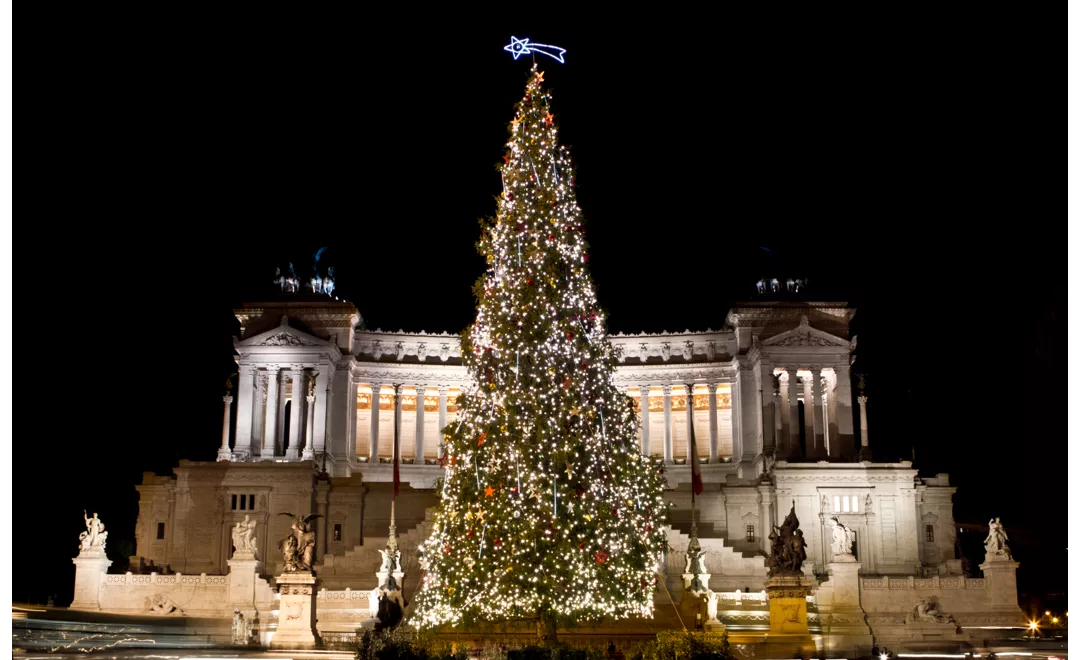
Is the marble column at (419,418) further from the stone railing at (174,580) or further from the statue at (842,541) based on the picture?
the statue at (842,541)

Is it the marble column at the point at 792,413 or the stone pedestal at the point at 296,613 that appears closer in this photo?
the stone pedestal at the point at 296,613

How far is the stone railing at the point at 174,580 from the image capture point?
55544 mm

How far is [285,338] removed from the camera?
8350cm

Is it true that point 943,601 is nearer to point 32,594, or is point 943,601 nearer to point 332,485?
point 332,485

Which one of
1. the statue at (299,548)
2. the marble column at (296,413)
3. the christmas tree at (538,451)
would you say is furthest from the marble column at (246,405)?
the christmas tree at (538,451)

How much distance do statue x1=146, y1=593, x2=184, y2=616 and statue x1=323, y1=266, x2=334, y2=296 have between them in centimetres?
3648

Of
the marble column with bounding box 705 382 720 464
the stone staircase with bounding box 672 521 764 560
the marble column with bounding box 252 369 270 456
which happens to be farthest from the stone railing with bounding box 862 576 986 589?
the marble column with bounding box 252 369 270 456

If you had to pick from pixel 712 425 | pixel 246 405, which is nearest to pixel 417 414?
pixel 246 405

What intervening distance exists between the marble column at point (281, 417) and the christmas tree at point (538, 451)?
44.5 meters

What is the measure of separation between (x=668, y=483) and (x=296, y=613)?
149 feet

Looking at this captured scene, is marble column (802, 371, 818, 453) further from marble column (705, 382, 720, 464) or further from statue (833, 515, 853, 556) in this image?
statue (833, 515, 853, 556)

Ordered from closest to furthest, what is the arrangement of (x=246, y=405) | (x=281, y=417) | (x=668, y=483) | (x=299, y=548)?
(x=299, y=548)
(x=246, y=405)
(x=281, y=417)
(x=668, y=483)

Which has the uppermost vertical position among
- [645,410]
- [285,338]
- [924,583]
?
[285,338]

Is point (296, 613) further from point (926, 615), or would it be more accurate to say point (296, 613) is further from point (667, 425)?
point (667, 425)
